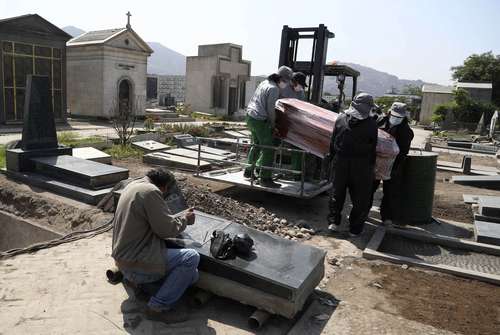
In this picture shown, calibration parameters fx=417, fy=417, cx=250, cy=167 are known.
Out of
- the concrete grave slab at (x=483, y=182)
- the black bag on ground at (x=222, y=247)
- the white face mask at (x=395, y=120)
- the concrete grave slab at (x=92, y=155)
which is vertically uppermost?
the white face mask at (x=395, y=120)

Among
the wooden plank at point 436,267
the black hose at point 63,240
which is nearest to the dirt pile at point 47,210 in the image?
the black hose at point 63,240

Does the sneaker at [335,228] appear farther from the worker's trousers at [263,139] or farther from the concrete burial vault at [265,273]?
the concrete burial vault at [265,273]

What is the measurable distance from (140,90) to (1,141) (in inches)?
440

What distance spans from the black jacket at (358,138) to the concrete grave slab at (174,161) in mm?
5093

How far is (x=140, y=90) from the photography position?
2289 cm

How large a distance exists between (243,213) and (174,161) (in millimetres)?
4491

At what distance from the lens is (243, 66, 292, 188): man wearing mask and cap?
21.5 feet

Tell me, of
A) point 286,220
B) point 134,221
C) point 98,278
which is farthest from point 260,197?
point 134,221

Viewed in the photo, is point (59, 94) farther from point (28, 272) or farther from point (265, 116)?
point (28, 272)

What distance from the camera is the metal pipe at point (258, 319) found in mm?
3301

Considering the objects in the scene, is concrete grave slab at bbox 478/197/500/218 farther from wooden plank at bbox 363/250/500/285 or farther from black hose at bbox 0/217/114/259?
black hose at bbox 0/217/114/259

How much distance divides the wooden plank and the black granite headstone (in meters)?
6.14

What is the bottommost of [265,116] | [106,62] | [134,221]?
[134,221]

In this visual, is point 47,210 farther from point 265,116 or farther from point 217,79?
point 217,79
